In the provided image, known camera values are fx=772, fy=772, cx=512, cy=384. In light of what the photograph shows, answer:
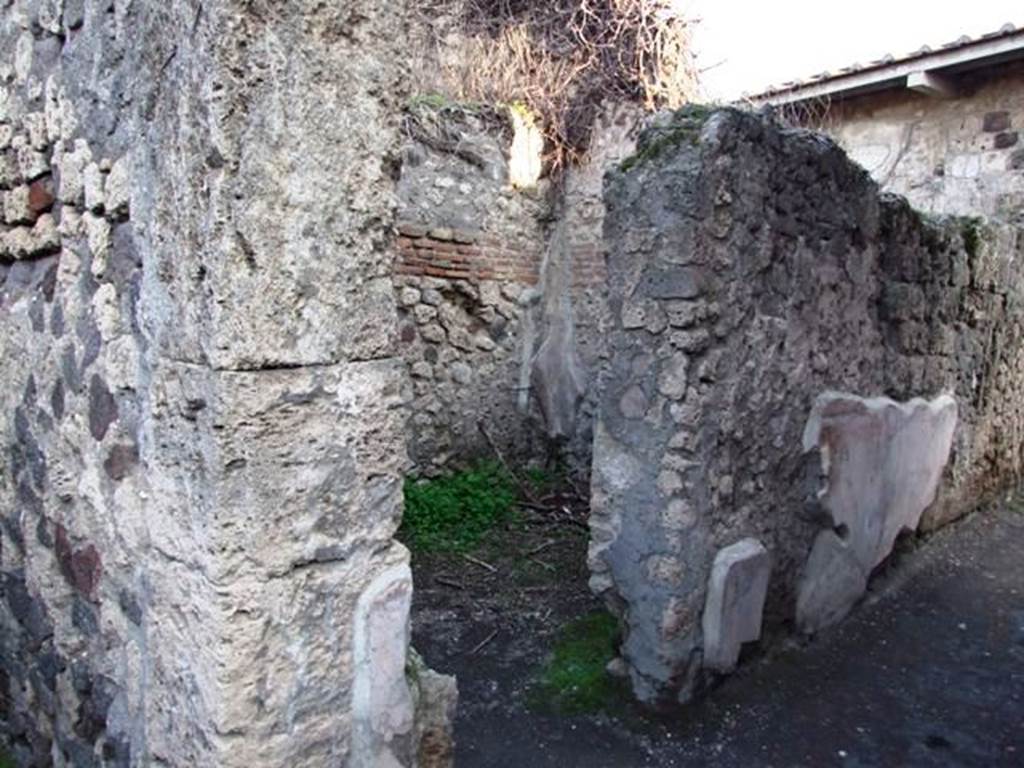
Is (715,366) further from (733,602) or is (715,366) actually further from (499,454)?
(499,454)

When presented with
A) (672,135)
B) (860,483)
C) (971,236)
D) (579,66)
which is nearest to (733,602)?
(860,483)

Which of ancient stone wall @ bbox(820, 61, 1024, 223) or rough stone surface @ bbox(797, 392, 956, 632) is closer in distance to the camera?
rough stone surface @ bbox(797, 392, 956, 632)

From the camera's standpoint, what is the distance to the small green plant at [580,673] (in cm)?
299

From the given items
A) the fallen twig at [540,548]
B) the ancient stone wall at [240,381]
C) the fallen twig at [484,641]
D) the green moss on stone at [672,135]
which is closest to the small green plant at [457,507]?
the fallen twig at [540,548]

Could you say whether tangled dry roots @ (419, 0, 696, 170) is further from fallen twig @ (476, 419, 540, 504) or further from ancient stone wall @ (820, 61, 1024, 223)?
fallen twig @ (476, 419, 540, 504)

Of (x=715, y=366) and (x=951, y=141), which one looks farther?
(x=951, y=141)

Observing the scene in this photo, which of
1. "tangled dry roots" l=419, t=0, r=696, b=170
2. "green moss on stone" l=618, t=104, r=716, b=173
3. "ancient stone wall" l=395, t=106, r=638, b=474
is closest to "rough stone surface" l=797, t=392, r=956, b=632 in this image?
"green moss on stone" l=618, t=104, r=716, b=173

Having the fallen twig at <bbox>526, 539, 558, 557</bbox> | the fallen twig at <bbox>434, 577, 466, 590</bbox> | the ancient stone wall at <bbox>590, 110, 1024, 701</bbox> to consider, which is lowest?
the fallen twig at <bbox>434, 577, 466, 590</bbox>

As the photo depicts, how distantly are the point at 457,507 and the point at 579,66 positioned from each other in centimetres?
352

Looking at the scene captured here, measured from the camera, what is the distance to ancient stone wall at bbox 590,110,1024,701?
2783mm

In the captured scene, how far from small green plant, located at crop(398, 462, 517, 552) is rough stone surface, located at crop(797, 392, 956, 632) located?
203 centimetres

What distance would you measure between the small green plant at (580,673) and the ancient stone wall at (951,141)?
4687 millimetres

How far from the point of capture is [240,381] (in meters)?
1.21

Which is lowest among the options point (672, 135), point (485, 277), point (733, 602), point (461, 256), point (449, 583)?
point (449, 583)
